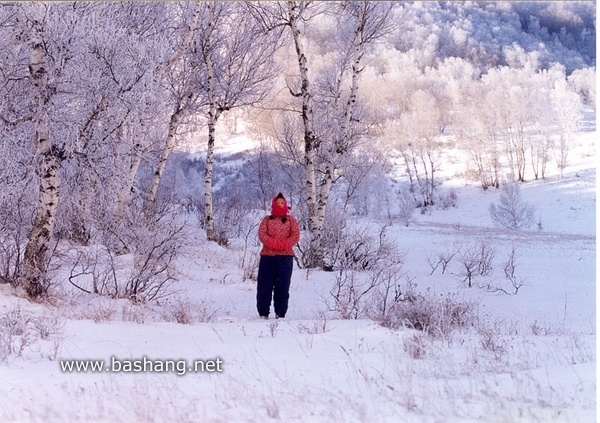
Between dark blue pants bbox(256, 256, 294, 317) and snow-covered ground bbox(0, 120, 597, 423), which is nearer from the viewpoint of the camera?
snow-covered ground bbox(0, 120, 597, 423)

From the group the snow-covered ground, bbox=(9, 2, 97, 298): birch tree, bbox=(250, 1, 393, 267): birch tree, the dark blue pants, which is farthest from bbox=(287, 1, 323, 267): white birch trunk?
bbox=(9, 2, 97, 298): birch tree

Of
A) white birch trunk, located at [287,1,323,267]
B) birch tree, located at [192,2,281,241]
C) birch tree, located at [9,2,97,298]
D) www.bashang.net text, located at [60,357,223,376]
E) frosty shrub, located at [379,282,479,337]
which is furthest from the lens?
birch tree, located at [192,2,281,241]

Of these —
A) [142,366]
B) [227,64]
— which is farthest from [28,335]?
[227,64]

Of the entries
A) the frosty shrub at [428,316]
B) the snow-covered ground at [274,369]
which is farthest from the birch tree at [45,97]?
the frosty shrub at [428,316]

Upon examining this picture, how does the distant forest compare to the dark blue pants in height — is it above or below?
above

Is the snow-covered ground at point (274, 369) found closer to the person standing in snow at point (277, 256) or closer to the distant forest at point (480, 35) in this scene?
the person standing in snow at point (277, 256)

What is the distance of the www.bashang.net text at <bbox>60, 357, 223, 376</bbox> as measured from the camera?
4.67 m

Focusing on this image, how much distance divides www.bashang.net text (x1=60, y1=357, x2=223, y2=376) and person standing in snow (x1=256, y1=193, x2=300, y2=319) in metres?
3.25

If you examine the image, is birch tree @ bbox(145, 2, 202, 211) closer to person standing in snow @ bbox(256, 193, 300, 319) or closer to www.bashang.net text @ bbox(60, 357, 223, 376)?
person standing in snow @ bbox(256, 193, 300, 319)

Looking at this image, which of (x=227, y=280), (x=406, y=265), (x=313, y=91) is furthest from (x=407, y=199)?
(x=227, y=280)

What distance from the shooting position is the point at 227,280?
12.2m

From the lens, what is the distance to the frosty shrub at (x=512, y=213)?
3856 centimetres

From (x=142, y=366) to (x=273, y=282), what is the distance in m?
3.58

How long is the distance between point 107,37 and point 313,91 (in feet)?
44.4
